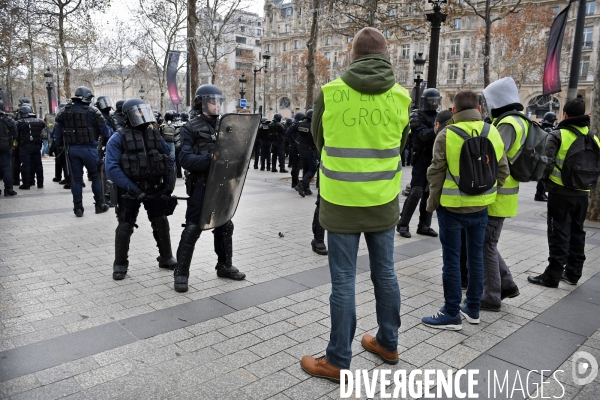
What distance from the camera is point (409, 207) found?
6.95m

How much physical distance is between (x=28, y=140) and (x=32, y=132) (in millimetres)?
235

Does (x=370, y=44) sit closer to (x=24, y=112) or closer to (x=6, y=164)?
(x=6, y=164)

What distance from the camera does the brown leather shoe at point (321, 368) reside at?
9.59ft

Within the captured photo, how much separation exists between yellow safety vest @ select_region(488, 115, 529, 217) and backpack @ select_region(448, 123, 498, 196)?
1.69 ft

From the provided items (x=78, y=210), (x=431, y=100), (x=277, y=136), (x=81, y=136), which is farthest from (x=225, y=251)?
(x=277, y=136)

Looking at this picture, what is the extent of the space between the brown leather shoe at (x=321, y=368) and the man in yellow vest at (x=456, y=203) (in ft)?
4.00

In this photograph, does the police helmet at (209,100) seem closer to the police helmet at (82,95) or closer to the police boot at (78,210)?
the police boot at (78,210)

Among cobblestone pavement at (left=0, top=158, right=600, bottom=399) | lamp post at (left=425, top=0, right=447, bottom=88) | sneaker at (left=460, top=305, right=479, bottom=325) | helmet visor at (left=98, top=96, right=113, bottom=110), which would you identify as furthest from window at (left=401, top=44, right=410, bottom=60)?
sneaker at (left=460, top=305, right=479, bottom=325)

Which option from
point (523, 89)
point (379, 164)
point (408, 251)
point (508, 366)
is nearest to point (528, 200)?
point (408, 251)

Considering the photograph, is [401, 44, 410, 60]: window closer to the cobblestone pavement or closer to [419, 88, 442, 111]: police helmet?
[419, 88, 442, 111]: police helmet

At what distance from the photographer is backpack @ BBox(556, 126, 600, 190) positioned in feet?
15.3

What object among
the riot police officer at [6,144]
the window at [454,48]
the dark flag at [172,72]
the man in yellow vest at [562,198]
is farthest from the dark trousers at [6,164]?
the window at [454,48]

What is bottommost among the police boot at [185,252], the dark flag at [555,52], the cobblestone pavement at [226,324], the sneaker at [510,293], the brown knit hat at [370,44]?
the cobblestone pavement at [226,324]

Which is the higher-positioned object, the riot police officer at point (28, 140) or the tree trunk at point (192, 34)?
the tree trunk at point (192, 34)
